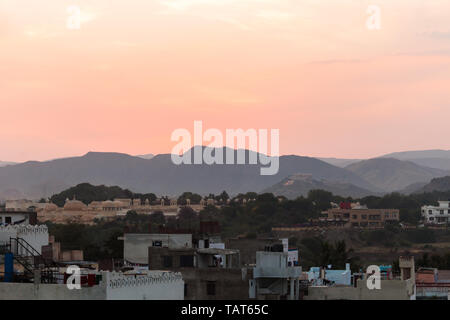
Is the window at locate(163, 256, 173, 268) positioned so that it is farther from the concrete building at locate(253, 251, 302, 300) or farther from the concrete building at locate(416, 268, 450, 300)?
the concrete building at locate(416, 268, 450, 300)

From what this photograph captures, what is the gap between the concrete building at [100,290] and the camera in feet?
107

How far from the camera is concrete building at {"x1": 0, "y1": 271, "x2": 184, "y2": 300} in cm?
3250

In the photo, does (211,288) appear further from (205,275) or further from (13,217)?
(13,217)

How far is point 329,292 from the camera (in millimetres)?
47500

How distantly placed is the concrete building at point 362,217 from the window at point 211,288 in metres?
121

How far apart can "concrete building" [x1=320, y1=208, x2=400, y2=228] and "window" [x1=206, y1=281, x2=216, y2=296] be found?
396 feet

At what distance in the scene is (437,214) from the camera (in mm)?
173500

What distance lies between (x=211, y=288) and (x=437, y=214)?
432 ft

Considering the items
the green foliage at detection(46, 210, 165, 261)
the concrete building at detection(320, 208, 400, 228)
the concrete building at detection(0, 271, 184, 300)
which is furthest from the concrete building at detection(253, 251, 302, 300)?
the concrete building at detection(320, 208, 400, 228)

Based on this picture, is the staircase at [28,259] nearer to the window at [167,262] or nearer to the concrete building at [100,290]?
the concrete building at [100,290]

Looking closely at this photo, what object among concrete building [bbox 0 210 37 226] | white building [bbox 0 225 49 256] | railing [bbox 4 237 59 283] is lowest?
railing [bbox 4 237 59 283]

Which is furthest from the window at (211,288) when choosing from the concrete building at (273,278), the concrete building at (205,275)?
the concrete building at (273,278)
